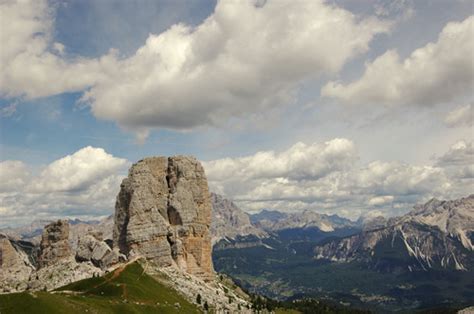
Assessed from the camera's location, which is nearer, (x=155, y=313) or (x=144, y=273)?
(x=155, y=313)

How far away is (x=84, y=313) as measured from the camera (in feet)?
427

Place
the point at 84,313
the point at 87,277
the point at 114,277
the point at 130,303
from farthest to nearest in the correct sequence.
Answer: the point at 87,277 → the point at 114,277 → the point at 130,303 → the point at 84,313

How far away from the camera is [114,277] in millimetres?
182250

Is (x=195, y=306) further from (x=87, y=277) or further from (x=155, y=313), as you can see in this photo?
(x=87, y=277)

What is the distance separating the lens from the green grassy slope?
426 ft

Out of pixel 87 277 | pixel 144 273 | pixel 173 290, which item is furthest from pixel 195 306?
pixel 87 277

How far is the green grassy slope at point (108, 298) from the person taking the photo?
130m

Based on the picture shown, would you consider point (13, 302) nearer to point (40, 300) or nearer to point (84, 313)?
point (40, 300)

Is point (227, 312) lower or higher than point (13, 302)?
lower

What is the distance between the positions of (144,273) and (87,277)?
2314cm

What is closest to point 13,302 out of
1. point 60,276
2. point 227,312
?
point 60,276

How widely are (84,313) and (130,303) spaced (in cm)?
2694

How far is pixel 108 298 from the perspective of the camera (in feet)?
512

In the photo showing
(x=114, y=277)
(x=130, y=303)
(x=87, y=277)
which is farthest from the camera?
(x=87, y=277)
